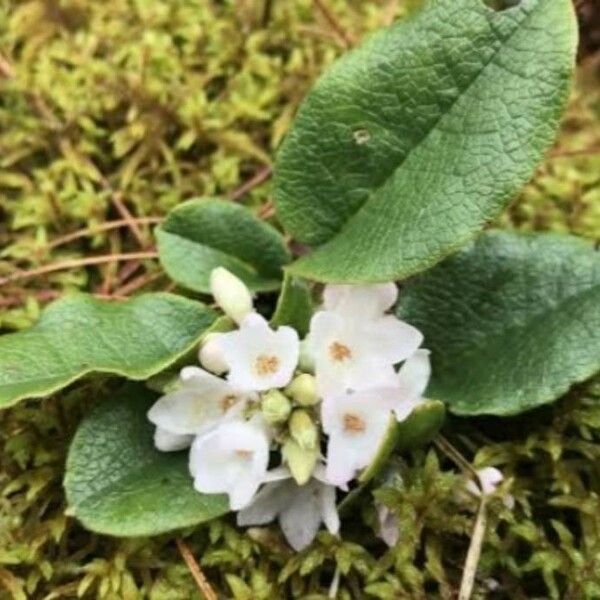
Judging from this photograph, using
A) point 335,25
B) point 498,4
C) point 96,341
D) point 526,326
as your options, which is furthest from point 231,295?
point 335,25

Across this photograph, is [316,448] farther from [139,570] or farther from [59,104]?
[59,104]

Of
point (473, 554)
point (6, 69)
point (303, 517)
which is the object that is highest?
point (6, 69)

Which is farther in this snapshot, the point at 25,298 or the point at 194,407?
the point at 25,298

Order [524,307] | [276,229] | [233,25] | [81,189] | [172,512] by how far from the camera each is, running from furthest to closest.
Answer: [233,25] → [81,189] → [276,229] → [524,307] → [172,512]

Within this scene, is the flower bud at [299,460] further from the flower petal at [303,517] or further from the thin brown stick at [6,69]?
the thin brown stick at [6,69]

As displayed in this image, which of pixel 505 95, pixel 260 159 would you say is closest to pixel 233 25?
pixel 260 159

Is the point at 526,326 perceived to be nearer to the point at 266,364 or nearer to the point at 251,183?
the point at 266,364

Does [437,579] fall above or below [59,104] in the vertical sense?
below
